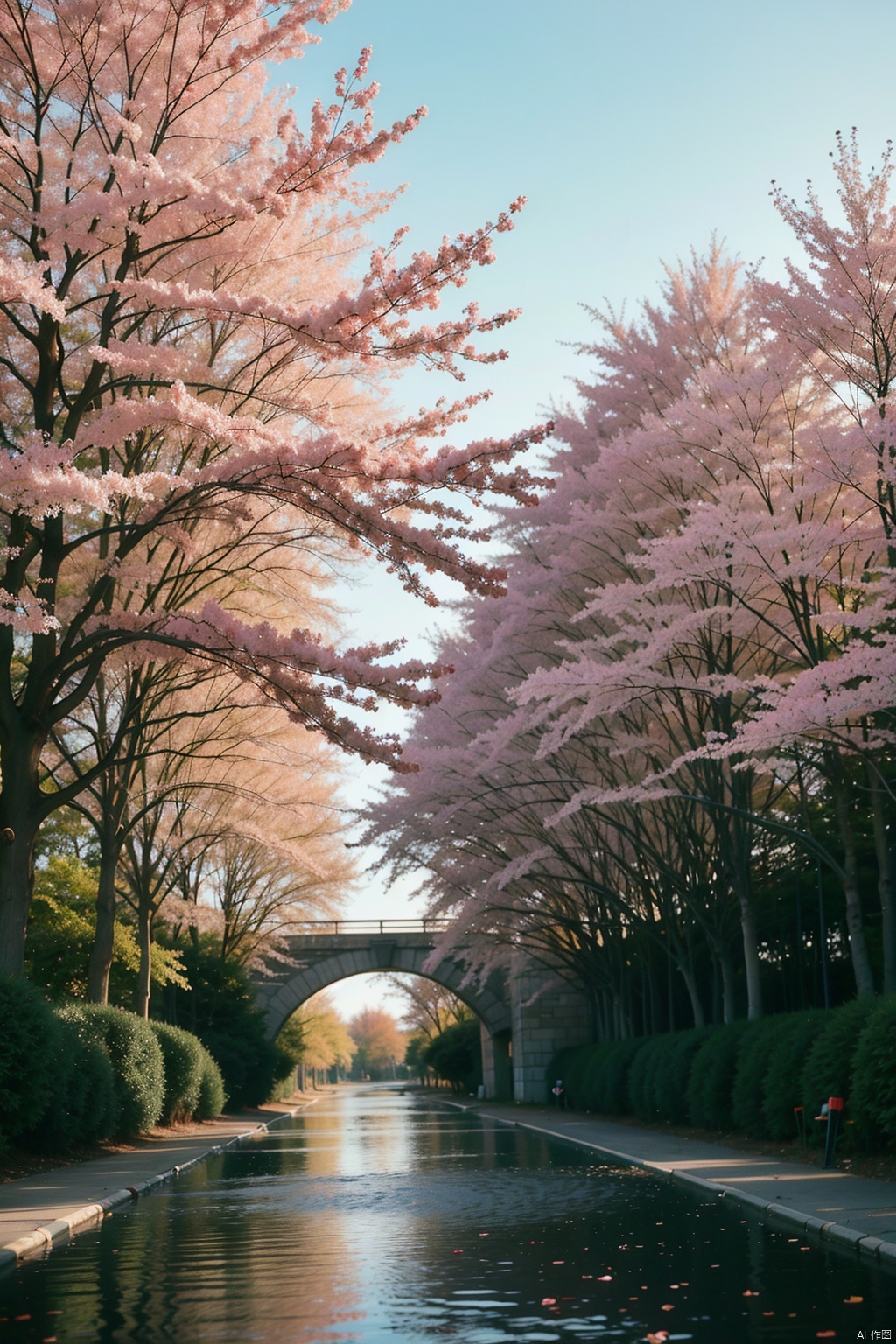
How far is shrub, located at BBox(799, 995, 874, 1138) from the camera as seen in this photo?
1473 centimetres

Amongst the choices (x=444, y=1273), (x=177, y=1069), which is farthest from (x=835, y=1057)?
(x=177, y=1069)

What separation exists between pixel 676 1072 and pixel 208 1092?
14277mm

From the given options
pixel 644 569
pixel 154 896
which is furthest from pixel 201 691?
pixel 644 569

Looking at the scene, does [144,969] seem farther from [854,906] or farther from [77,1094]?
[854,906]

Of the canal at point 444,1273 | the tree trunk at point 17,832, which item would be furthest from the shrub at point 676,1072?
Result: the tree trunk at point 17,832

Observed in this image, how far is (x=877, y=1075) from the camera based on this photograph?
530 inches

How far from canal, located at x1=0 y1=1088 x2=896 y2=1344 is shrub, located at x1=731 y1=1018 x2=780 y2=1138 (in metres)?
3.80

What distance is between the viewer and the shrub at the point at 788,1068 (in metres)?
16.6

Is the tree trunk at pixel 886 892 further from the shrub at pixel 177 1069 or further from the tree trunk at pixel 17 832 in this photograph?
the shrub at pixel 177 1069

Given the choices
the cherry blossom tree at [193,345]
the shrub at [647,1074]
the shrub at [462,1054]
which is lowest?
the shrub at [462,1054]

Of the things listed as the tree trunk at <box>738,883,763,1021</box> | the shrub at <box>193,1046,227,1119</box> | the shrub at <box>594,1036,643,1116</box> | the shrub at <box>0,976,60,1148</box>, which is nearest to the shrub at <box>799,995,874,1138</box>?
the tree trunk at <box>738,883,763,1021</box>

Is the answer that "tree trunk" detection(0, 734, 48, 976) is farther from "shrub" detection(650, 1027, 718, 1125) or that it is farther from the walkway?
"shrub" detection(650, 1027, 718, 1125)

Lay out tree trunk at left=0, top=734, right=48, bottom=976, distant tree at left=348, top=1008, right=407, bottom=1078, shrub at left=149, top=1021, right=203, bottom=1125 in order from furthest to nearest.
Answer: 1. distant tree at left=348, top=1008, right=407, bottom=1078
2. shrub at left=149, top=1021, right=203, bottom=1125
3. tree trunk at left=0, top=734, right=48, bottom=976

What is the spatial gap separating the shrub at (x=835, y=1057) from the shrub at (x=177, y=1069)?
48.1 ft
